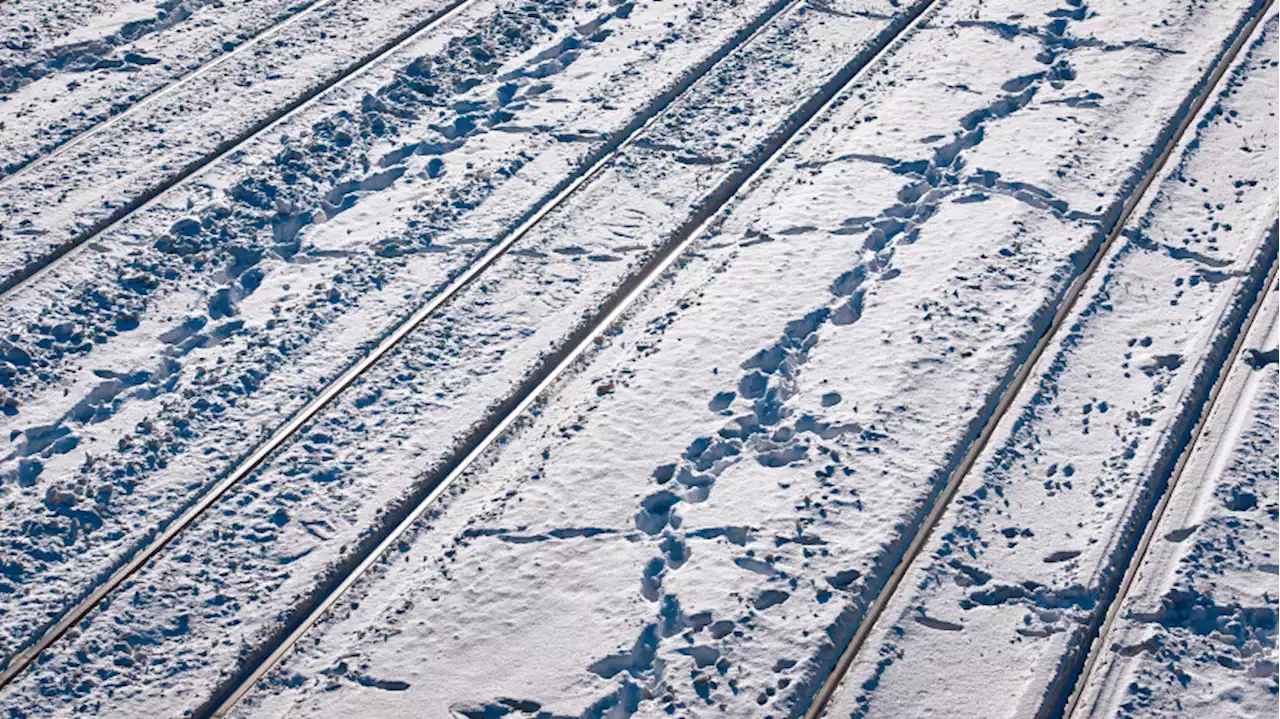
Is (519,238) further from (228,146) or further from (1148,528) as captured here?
(1148,528)

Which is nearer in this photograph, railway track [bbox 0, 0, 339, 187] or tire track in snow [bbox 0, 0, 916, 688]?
tire track in snow [bbox 0, 0, 916, 688]

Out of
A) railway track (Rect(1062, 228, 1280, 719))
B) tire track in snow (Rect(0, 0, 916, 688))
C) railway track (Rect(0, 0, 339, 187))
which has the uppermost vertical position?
railway track (Rect(0, 0, 339, 187))

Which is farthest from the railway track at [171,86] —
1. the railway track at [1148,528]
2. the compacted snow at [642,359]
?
the railway track at [1148,528]

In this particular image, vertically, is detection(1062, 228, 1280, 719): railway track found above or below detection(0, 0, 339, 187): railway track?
below

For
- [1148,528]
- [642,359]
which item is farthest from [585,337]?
[1148,528]

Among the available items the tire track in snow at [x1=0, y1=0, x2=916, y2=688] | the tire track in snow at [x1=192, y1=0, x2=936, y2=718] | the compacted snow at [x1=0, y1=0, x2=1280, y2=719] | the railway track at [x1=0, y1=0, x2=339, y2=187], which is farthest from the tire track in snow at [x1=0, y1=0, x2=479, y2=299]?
the tire track in snow at [x1=192, y1=0, x2=936, y2=718]

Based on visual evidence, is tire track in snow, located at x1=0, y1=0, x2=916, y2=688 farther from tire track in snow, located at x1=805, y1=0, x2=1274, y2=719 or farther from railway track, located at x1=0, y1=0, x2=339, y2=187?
railway track, located at x1=0, y1=0, x2=339, y2=187
